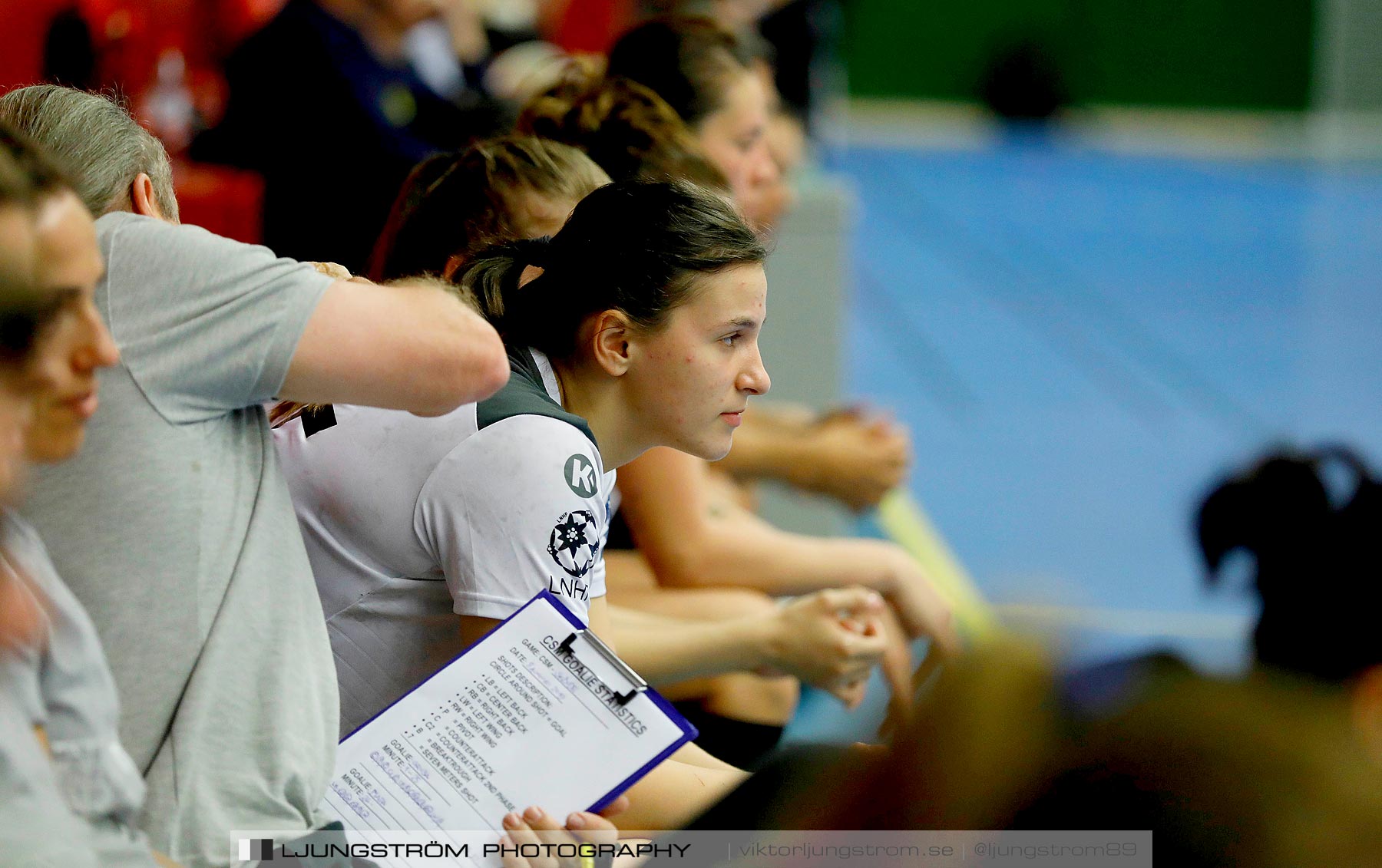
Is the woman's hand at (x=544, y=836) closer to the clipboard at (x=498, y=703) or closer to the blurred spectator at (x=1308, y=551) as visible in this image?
the clipboard at (x=498, y=703)

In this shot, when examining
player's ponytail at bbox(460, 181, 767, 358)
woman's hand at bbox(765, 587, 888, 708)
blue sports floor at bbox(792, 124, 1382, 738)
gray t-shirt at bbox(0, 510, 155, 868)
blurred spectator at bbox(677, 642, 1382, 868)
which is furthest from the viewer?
blue sports floor at bbox(792, 124, 1382, 738)

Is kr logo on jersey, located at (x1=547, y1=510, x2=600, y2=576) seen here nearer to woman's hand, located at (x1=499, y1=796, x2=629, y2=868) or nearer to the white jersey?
the white jersey

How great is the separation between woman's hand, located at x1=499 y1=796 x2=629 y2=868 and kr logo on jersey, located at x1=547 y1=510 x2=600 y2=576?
A: 0.28m

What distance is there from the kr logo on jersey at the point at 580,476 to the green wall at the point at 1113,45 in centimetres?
1535

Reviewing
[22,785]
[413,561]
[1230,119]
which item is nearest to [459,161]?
[413,561]

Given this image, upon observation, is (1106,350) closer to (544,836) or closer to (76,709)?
(544,836)

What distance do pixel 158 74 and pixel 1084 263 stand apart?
7.87 meters

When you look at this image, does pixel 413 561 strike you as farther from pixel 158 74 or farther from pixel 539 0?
pixel 539 0

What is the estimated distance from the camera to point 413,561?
1.63 m

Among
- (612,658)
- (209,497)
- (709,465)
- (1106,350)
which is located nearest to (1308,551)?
(612,658)

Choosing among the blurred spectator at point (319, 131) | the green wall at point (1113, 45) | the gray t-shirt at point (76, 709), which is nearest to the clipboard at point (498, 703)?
the gray t-shirt at point (76, 709)

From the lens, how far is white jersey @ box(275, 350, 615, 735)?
154cm

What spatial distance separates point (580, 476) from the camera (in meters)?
1.56

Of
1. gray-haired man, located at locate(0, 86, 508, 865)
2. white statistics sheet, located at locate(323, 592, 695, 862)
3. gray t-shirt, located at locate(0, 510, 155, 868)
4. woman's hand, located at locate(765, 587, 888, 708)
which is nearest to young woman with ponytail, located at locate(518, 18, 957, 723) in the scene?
woman's hand, located at locate(765, 587, 888, 708)
